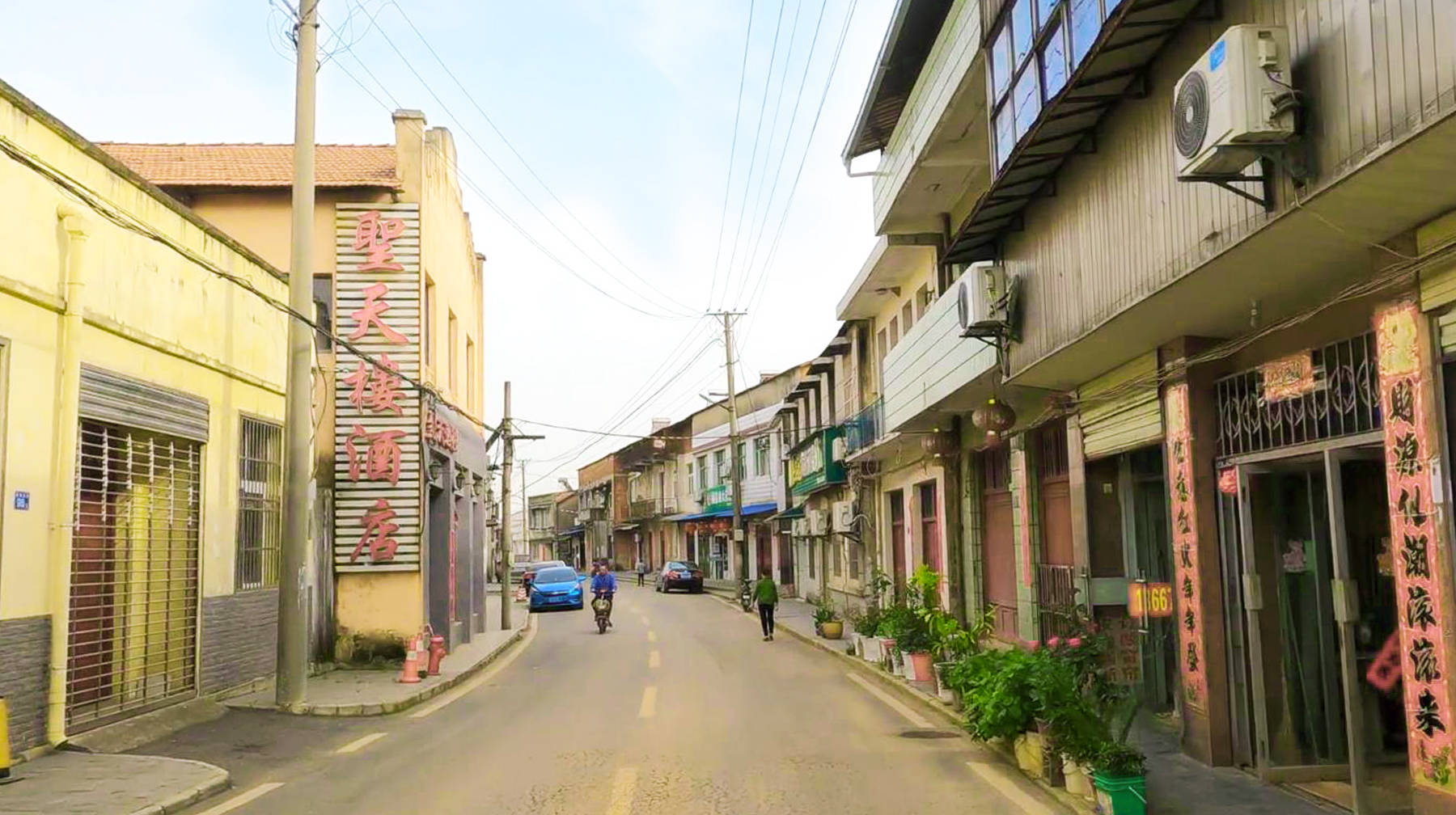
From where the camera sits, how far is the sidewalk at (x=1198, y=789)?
8148mm

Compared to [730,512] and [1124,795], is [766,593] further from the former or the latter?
[730,512]

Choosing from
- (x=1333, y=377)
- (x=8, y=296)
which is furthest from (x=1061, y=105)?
(x=8, y=296)

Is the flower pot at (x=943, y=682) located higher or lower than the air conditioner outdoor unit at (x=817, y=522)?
lower

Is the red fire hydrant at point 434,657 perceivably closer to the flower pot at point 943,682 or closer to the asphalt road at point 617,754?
the asphalt road at point 617,754

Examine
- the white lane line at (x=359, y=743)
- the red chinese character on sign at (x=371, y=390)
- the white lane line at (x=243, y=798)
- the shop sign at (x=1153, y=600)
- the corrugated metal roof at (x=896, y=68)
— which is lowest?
the white lane line at (x=359, y=743)

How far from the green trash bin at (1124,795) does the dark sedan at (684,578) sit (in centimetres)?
4391

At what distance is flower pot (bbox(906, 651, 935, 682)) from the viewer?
16.2 meters

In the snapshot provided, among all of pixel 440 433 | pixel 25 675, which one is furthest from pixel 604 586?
pixel 25 675

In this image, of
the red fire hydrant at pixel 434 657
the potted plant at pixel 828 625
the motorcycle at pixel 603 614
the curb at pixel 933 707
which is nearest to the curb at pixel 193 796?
the curb at pixel 933 707

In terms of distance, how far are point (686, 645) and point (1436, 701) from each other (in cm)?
1903

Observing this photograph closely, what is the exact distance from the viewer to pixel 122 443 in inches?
504

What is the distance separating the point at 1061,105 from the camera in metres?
9.32

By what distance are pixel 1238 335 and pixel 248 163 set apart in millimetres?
18988

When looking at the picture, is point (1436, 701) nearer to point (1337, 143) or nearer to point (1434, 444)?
point (1434, 444)
